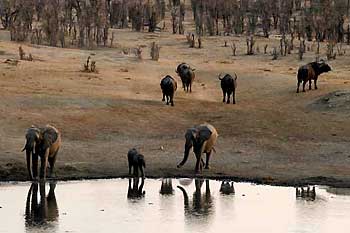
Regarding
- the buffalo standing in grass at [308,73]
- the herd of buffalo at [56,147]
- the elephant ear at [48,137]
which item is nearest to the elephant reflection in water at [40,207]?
the herd of buffalo at [56,147]

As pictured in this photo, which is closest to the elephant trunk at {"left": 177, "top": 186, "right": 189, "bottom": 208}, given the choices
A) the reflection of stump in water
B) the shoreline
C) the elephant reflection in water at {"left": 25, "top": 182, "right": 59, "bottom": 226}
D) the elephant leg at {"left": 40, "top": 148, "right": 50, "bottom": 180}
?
the shoreline

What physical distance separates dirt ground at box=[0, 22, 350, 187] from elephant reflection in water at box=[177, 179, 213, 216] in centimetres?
150

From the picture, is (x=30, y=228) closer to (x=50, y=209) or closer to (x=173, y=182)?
(x=50, y=209)

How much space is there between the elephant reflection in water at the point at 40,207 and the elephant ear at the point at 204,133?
3.61m

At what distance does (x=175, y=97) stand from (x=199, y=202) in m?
14.0

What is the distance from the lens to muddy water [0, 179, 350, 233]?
16531mm

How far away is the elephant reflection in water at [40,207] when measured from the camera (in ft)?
55.6

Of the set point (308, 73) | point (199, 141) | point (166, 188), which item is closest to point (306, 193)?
point (166, 188)

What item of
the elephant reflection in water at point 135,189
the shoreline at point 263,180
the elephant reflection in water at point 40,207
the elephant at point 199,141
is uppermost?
the elephant at point 199,141

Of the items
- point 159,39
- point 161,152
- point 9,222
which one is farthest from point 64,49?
point 9,222

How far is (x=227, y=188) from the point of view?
798 inches

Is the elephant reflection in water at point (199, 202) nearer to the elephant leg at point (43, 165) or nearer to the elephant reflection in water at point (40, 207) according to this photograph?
the elephant reflection in water at point (40, 207)

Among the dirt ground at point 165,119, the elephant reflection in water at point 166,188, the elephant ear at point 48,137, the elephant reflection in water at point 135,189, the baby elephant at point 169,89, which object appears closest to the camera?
the elephant reflection in water at point 135,189

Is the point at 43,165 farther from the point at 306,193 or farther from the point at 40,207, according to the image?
the point at 306,193
